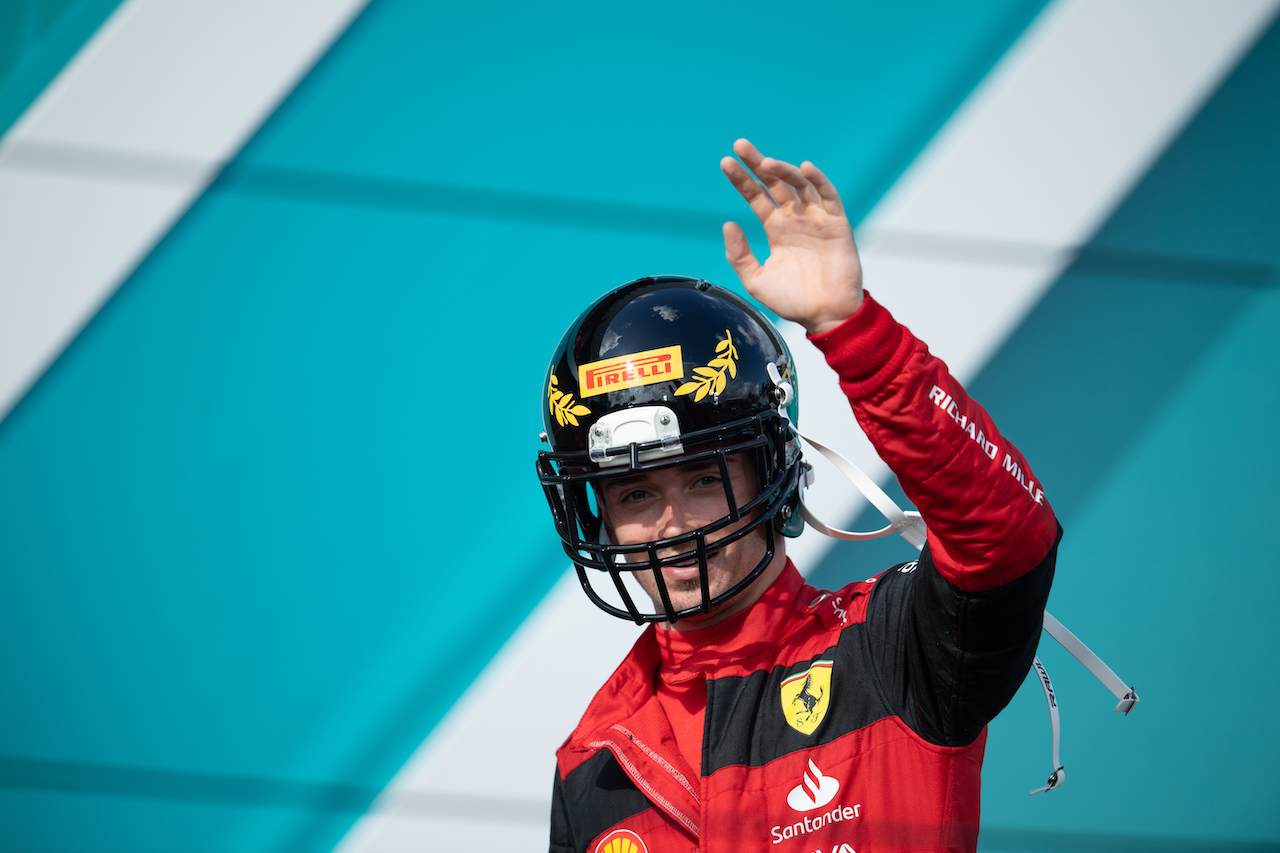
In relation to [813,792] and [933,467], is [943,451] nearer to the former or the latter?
[933,467]

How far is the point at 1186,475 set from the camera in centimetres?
223

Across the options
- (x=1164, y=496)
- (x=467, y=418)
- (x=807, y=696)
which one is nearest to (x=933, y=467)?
(x=807, y=696)

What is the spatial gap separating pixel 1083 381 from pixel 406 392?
1.69m

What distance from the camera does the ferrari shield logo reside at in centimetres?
125

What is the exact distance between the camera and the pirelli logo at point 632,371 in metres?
1.38

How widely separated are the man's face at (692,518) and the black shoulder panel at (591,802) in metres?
0.26

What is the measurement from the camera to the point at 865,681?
4.06ft

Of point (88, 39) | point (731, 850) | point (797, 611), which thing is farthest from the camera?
point (88, 39)

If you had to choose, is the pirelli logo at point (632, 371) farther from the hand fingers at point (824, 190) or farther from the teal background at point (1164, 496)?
the teal background at point (1164, 496)

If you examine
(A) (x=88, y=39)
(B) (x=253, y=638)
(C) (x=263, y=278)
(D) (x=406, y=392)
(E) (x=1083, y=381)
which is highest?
(A) (x=88, y=39)

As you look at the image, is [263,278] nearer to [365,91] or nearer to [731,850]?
[365,91]

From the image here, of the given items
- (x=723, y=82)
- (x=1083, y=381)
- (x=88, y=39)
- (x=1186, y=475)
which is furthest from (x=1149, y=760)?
(x=88, y=39)

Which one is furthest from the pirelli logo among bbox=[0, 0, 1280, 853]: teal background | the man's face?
bbox=[0, 0, 1280, 853]: teal background

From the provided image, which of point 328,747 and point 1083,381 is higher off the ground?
point 1083,381
